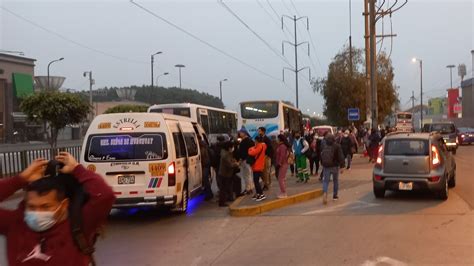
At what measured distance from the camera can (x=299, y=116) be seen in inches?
1489

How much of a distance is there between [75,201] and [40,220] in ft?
0.74

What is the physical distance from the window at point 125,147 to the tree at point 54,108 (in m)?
14.3

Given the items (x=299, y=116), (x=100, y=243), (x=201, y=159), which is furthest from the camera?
(x=299, y=116)

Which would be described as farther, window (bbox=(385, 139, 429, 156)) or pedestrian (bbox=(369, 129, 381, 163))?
pedestrian (bbox=(369, 129, 381, 163))

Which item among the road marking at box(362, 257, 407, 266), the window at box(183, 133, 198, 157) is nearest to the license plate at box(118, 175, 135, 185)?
the window at box(183, 133, 198, 157)

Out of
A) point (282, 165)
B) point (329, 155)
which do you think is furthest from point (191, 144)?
point (329, 155)

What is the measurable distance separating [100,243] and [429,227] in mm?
5544

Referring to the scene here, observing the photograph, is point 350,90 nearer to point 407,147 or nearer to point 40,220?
point 407,147

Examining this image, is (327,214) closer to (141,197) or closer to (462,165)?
(141,197)

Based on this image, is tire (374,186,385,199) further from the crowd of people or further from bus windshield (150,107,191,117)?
bus windshield (150,107,191,117)

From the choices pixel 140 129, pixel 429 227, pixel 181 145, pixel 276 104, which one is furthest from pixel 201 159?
pixel 276 104

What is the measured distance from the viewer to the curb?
11141 millimetres

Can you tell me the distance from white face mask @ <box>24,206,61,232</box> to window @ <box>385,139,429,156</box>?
35.7 ft

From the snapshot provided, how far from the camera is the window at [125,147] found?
10.5 metres
